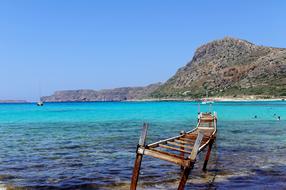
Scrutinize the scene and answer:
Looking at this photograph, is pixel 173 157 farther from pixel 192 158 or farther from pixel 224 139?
pixel 224 139

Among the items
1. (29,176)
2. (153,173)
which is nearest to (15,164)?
(29,176)

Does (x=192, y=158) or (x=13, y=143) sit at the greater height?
(x=192, y=158)

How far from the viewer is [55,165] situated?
2425 centimetres

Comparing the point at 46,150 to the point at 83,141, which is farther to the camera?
the point at 83,141

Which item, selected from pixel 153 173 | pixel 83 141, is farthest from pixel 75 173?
pixel 83 141

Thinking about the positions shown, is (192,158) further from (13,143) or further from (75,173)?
(13,143)

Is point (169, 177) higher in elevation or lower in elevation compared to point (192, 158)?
lower

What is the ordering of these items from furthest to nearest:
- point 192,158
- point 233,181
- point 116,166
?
point 116,166
point 233,181
point 192,158

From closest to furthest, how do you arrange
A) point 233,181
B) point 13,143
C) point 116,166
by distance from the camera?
point 233,181 → point 116,166 → point 13,143

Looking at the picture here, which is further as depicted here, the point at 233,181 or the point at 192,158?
the point at 233,181

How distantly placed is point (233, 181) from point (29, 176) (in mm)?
11074

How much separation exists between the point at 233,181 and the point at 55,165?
11.3 meters

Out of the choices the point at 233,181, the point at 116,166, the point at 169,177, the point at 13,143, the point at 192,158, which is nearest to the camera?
the point at 192,158

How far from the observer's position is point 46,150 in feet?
102
